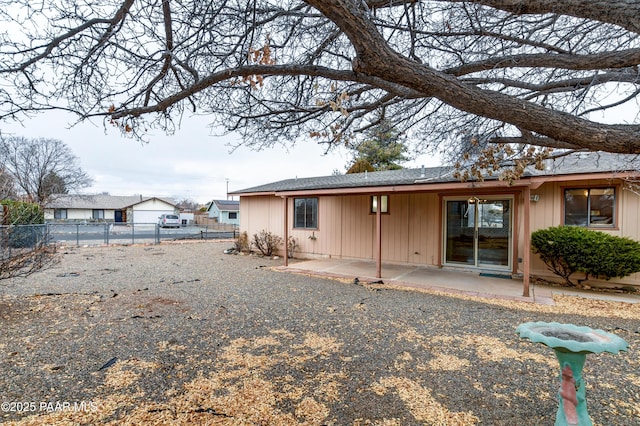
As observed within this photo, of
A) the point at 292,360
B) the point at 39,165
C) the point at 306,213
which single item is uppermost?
the point at 39,165

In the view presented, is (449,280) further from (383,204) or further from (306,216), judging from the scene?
(306,216)

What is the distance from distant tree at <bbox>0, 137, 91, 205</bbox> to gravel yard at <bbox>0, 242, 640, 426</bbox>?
2465cm

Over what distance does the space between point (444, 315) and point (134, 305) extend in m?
5.16

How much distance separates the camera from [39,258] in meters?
5.20

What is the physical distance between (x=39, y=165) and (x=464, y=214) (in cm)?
3123

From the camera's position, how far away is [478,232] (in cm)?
823

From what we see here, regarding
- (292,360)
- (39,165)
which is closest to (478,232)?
(292,360)

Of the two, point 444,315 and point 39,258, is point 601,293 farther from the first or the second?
point 39,258

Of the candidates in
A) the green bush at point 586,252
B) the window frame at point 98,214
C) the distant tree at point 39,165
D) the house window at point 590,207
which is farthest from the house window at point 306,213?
the window frame at point 98,214

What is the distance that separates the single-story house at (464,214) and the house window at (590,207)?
0.06 ft

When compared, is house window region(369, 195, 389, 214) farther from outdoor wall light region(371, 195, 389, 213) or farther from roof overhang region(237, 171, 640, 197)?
roof overhang region(237, 171, 640, 197)

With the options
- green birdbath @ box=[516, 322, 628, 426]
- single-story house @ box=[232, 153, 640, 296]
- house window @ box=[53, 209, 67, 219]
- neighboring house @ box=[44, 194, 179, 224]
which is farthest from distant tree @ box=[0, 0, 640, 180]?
house window @ box=[53, 209, 67, 219]

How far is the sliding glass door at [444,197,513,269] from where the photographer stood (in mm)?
7973

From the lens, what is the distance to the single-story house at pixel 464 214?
653 cm
